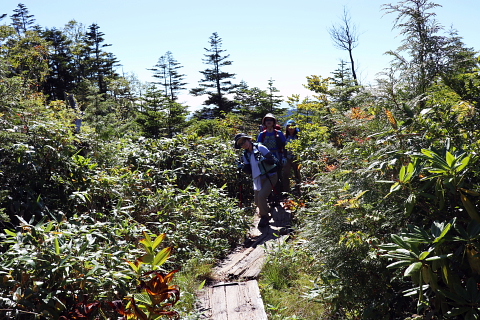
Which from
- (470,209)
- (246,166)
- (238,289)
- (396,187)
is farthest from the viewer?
(246,166)

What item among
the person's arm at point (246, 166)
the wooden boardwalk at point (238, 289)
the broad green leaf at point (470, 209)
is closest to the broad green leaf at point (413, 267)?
the broad green leaf at point (470, 209)

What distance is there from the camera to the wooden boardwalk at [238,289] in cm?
401

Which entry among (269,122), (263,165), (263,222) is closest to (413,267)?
(263,222)

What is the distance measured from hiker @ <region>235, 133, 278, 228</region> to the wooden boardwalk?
2.88ft

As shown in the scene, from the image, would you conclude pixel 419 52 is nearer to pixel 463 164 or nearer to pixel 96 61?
pixel 463 164

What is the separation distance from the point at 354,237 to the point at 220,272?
2830 mm

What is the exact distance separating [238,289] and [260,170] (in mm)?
3331

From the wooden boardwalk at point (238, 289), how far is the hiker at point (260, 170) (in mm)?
878

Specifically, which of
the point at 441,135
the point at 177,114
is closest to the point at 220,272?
the point at 441,135

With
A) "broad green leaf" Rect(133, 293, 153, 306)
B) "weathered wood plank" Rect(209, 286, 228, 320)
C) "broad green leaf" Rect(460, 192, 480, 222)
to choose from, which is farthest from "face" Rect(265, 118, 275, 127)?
"broad green leaf" Rect(460, 192, 480, 222)

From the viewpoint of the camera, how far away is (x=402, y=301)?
2.77m

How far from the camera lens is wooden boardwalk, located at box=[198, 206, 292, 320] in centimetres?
401

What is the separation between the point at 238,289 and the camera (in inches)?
181

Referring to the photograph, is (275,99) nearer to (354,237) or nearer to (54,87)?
(354,237)
